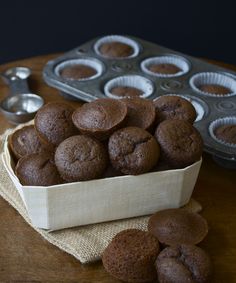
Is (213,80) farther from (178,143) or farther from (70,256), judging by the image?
(70,256)

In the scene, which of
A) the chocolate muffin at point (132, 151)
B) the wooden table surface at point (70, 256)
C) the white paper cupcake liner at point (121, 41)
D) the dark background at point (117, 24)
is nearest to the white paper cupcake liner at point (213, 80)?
the white paper cupcake liner at point (121, 41)

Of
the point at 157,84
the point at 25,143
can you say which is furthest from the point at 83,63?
the point at 25,143

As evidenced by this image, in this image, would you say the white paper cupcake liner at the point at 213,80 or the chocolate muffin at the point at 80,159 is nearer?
the chocolate muffin at the point at 80,159

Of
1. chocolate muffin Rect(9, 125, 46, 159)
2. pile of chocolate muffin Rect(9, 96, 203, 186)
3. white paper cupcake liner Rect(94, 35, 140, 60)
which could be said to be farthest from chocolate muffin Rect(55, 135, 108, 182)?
white paper cupcake liner Rect(94, 35, 140, 60)

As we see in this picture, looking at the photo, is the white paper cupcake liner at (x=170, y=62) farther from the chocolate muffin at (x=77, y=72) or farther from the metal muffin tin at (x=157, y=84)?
the chocolate muffin at (x=77, y=72)

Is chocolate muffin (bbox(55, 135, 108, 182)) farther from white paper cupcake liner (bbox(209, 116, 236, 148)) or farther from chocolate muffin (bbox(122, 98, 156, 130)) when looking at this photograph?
white paper cupcake liner (bbox(209, 116, 236, 148))

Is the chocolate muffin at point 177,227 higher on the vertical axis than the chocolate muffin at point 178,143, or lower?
lower
